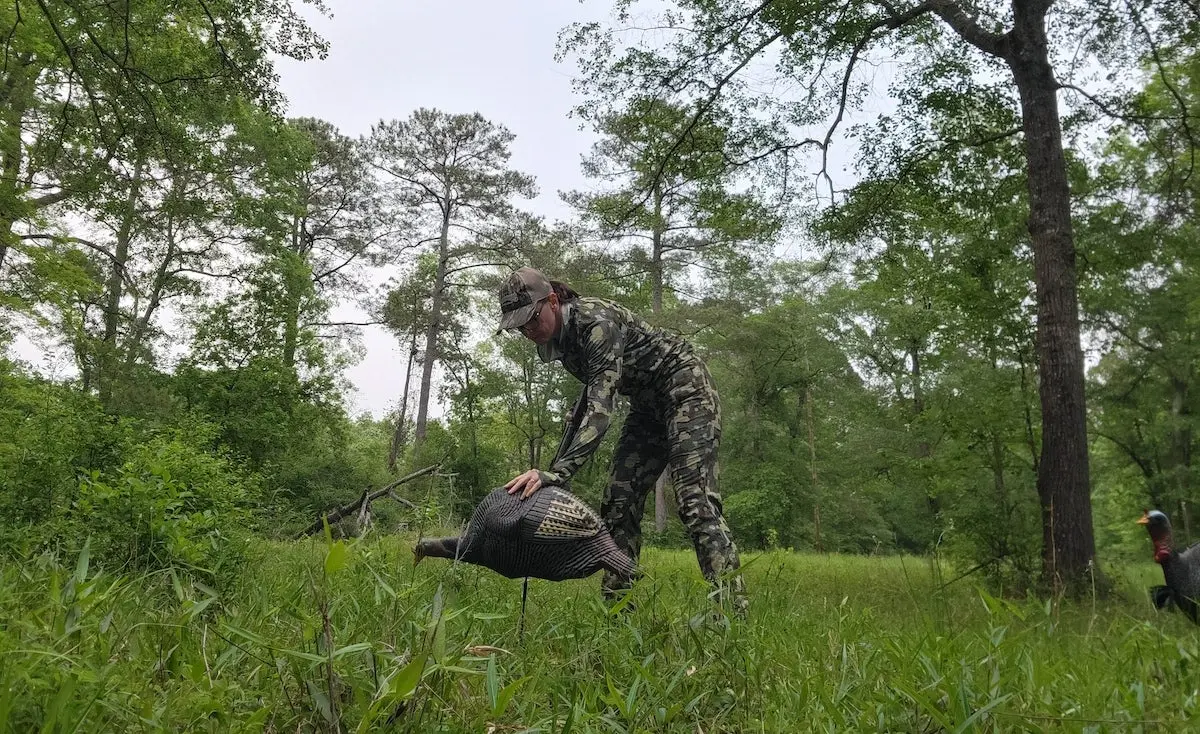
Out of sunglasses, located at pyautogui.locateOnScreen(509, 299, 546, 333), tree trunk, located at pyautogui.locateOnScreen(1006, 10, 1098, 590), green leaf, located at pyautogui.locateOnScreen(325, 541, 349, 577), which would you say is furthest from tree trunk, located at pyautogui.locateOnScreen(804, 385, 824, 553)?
green leaf, located at pyautogui.locateOnScreen(325, 541, 349, 577)

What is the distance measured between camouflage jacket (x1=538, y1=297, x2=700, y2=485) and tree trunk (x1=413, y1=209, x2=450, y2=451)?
20346mm

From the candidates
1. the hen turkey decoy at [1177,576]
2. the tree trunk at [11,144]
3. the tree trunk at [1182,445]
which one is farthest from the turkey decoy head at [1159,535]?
the tree trunk at [11,144]

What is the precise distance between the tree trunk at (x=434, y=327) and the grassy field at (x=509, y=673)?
21.6 metres

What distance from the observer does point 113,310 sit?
1717cm

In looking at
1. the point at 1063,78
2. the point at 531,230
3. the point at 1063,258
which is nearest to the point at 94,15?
the point at 1063,258

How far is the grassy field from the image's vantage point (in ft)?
3.90

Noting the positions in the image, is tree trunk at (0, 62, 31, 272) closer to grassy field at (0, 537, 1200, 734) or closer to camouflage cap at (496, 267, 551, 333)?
camouflage cap at (496, 267, 551, 333)

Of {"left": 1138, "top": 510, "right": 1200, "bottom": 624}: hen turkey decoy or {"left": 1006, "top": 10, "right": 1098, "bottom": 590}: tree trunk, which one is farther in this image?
{"left": 1006, "top": 10, "right": 1098, "bottom": 590}: tree trunk

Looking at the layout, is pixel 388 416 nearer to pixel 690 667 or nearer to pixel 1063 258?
pixel 1063 258

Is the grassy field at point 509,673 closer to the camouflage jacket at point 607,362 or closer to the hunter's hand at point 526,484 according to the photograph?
the hunter's hand at point 526,484

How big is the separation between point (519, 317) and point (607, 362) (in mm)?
505

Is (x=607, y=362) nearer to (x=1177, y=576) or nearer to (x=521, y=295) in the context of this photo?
(x=521, y=295)

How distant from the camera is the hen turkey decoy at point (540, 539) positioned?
221cm

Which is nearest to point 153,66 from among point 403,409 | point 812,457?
point 403,409
